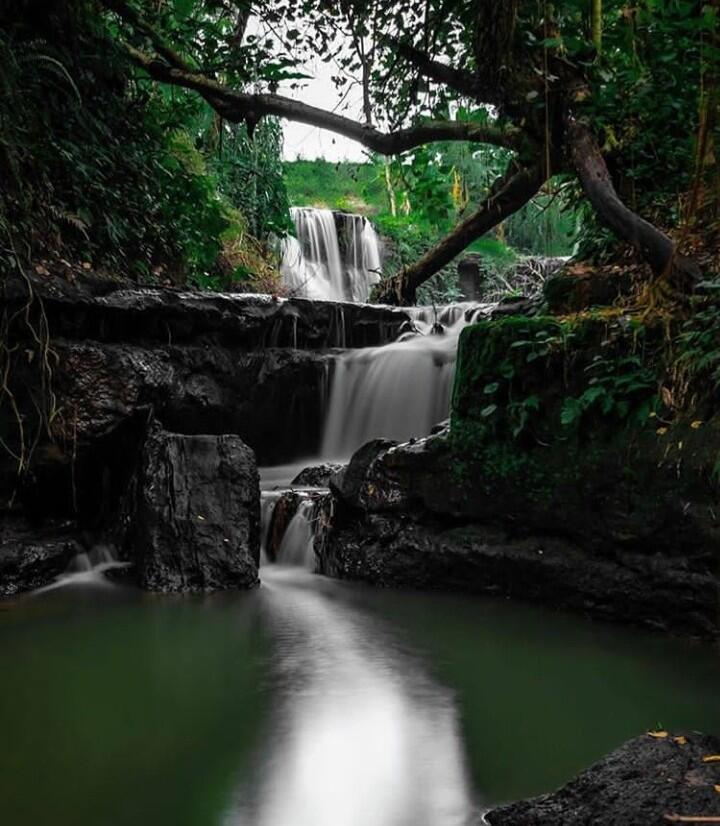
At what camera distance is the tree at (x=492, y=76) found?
4.61m

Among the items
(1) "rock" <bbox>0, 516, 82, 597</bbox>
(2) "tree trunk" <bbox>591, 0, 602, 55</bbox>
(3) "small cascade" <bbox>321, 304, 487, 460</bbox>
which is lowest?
(1) "rock" <bbox>0, 516, 82, 597</bbox>

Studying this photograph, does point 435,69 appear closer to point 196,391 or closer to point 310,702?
point 196,391

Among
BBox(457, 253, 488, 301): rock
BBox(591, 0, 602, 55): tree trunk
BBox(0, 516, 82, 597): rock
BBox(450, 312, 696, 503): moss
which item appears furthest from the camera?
BBox(457, 253, 488, 301): rock

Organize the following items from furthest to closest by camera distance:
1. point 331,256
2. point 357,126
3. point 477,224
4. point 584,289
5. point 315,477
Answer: point 331,256, point 477,224, point 315,477, point 357,126, point 584,289

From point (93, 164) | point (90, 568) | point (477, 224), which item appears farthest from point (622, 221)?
point (93, 164)

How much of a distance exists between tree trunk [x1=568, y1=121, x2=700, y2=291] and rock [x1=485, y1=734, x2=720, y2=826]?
9.09 ft

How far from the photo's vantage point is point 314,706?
303cm

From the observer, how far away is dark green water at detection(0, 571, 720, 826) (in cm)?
223

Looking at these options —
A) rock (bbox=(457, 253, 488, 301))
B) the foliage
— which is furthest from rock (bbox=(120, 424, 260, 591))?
rock (bbox=(457, 253, 488, 301))

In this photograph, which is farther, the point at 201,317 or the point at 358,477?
the point at 201,317

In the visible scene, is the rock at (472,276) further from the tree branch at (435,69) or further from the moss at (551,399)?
the moss at (551,399)

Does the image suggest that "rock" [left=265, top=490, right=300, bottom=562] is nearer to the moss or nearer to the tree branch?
the moss

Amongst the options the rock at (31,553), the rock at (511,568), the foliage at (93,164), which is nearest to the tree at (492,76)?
the foliage at (93,164)

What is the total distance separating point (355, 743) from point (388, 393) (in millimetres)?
5461
